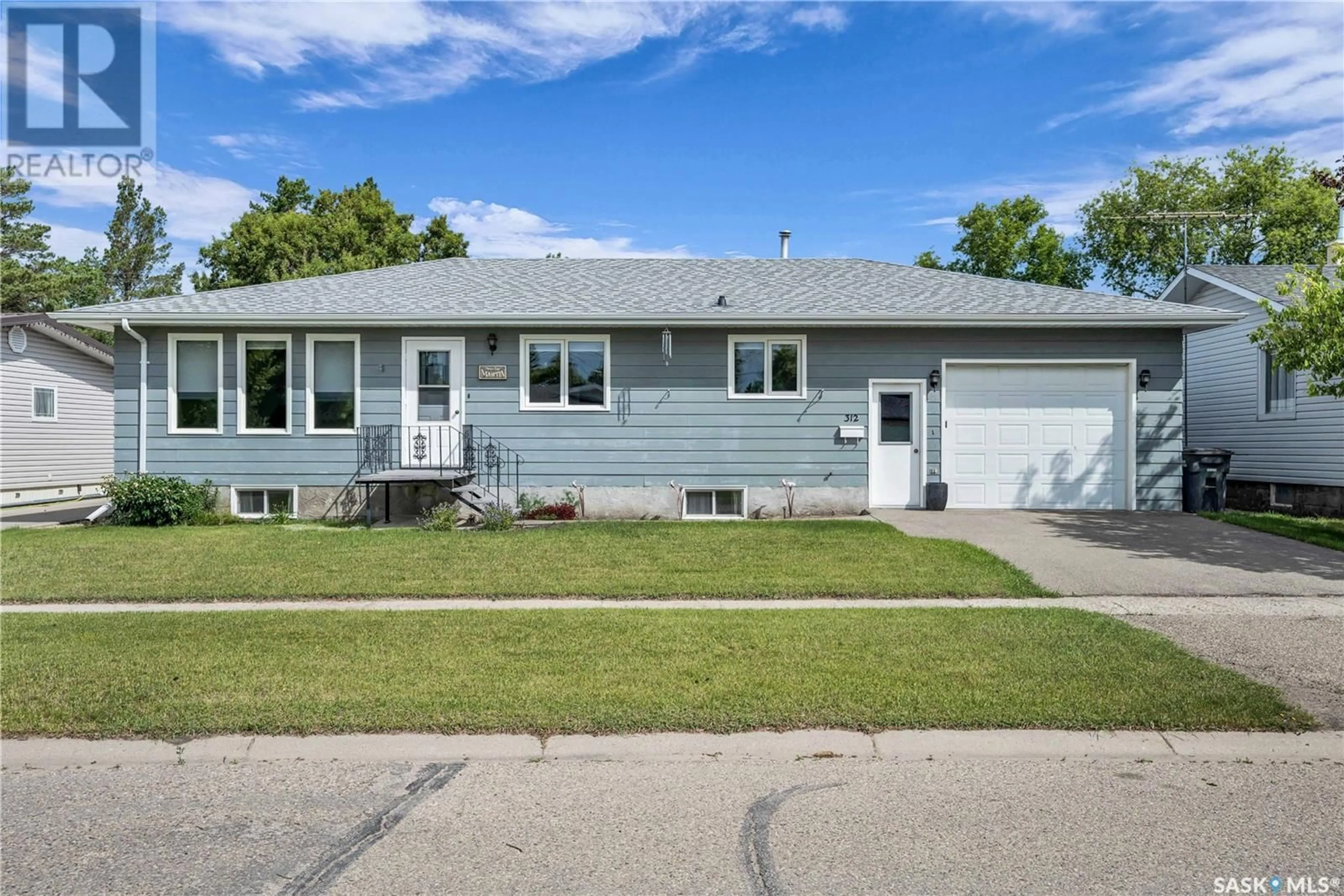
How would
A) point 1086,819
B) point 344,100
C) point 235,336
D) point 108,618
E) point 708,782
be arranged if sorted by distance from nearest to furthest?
point 1086,819, point 708,782, point 108,618, point 235,336, point 344,100

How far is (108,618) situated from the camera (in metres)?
6.39

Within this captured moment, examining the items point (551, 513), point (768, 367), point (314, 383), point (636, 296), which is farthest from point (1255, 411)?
point (314, 383)

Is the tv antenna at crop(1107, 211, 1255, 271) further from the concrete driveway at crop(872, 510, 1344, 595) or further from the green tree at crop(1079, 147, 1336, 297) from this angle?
the concrete driveway at crop(872, 510, 1344, 595)

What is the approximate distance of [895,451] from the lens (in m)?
12.9

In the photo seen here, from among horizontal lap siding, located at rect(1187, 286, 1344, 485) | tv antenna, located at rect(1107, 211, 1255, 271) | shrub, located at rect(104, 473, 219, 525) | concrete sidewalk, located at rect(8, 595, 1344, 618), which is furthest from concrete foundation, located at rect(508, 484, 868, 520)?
tv antenna, located at rect(1107, 211, 1255, 271)

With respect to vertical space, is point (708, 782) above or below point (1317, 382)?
below

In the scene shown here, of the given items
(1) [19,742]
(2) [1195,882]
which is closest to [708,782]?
(2) [1195,882]

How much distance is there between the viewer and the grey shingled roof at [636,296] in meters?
12.2

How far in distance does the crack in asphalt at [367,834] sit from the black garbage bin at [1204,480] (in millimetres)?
13005

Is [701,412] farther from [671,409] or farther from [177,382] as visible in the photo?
[177,382]

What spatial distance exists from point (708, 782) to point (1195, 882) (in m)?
1.89

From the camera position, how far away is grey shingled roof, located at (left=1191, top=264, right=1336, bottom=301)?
15.1m

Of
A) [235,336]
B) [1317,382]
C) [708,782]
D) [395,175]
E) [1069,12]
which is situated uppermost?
[395,175]

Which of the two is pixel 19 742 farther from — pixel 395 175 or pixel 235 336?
pixel 395 175
